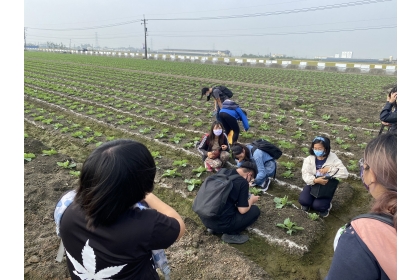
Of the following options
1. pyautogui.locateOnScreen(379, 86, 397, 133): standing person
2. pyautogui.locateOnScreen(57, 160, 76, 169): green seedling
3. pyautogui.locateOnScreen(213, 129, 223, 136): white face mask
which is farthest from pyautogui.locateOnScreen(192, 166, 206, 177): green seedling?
pyautogui.locateOnScreen(379, 86, 397, 133): standing person

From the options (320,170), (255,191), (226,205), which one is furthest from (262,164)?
(226,205)

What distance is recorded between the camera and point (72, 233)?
5.37 feet

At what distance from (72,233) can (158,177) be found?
440 cm

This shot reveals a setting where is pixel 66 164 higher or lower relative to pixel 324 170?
lower

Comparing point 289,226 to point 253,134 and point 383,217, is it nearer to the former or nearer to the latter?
point 383,217

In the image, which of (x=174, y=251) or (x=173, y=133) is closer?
(x=174, y=251)

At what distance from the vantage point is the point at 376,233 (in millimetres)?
1264

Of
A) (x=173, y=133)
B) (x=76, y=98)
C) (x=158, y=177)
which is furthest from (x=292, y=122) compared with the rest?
(x=76, y=98)

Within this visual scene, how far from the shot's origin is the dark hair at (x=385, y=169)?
4.66 feet

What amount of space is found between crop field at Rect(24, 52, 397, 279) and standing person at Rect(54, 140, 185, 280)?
2.46m

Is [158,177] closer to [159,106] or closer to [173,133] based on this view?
[173,133]

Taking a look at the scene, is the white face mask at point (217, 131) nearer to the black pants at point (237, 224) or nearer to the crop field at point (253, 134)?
the crop field at point (253, 134)

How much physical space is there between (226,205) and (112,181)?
8.51 feet

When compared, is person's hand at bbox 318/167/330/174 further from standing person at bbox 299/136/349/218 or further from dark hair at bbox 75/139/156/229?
dark hair at bbox 75/139/156/229
